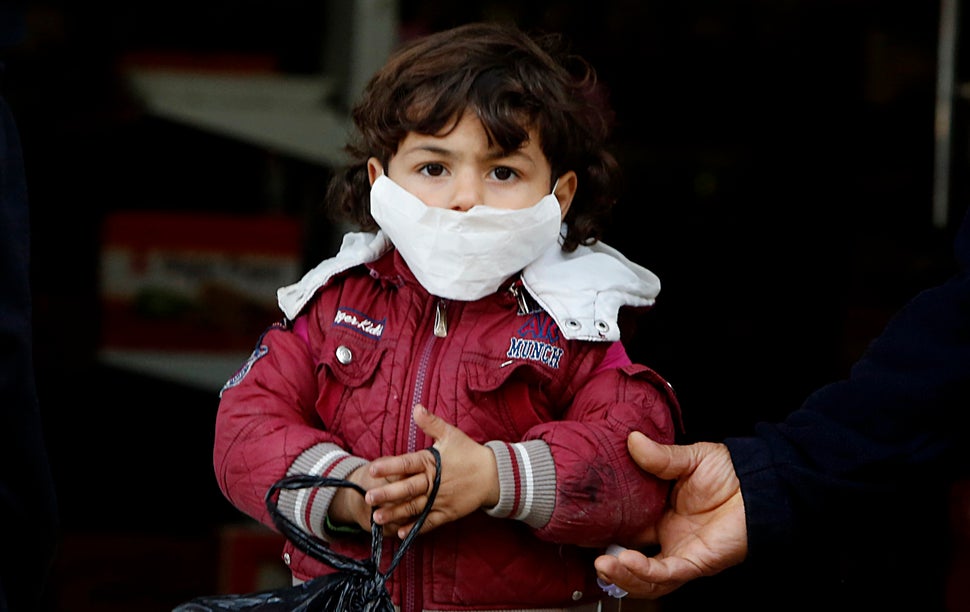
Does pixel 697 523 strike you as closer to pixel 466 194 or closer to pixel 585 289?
pixel 585 289

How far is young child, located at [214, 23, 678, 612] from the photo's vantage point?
1.79 meters

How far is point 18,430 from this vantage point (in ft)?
5.52

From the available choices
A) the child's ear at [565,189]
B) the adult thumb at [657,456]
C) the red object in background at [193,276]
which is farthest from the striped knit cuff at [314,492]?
the red object in background at [193,276]

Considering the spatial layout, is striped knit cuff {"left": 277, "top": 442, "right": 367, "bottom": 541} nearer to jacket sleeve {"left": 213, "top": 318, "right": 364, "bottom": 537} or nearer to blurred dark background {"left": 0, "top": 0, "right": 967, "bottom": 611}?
jacket sleeve {"left": 213, "top": 318, "right": 364, "bottom": 537}

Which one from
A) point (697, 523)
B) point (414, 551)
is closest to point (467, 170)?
point (414, 551)

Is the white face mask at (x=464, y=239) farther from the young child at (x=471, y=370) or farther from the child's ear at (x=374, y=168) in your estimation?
the child's ear at (x=374, y=168)

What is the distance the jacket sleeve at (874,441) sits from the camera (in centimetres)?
204

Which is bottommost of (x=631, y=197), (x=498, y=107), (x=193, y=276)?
(x=193, y=276)

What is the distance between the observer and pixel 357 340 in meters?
1.91

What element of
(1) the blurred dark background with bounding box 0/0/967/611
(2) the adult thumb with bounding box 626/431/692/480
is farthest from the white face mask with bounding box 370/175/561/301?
(1) the blurred dark background with bounding box 0/0/967/611

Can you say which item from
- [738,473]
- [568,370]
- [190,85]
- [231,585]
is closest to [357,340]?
[568,370]

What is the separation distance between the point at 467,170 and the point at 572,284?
241mm

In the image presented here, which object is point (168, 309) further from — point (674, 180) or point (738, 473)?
point (738, 473)

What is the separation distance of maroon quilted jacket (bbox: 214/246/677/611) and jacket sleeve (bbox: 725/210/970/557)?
0.22 metres
